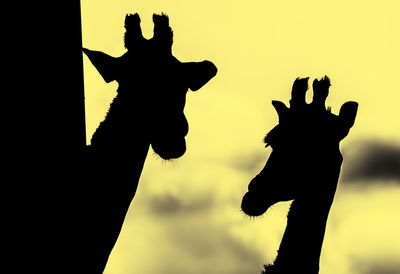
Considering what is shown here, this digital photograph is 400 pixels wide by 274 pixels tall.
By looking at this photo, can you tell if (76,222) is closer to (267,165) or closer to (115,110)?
(115,110)

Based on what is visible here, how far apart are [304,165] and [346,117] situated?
0.78 meters

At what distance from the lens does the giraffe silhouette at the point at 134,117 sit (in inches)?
238

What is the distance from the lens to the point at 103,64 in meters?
6.64

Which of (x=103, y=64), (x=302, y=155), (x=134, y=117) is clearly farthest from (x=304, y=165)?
(x=103, y=64)

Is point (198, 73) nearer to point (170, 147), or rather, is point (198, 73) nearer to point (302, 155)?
point (170, 147)

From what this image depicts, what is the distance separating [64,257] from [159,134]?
170cm

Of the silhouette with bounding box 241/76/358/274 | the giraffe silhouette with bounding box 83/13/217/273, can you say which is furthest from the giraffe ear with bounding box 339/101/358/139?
the giraffe silhouette with bounding box 83/13/217/273

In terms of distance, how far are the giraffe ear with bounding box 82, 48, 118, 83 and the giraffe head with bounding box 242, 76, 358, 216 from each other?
7.60 ft

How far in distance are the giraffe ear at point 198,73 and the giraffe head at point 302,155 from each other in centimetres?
168

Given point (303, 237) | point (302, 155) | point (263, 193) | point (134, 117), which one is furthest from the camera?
point (302, 155)

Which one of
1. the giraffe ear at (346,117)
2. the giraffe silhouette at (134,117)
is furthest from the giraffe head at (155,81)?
the giraffe ear at (346,117)

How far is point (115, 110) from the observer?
648 centimetres

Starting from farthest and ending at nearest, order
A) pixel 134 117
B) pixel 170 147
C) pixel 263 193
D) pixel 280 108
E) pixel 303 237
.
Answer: pixel 280 108
pixel 263 193
pixel 303 237
pixel 170 147
pixel 134 117

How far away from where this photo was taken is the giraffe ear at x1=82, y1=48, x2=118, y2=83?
6.63 metres
